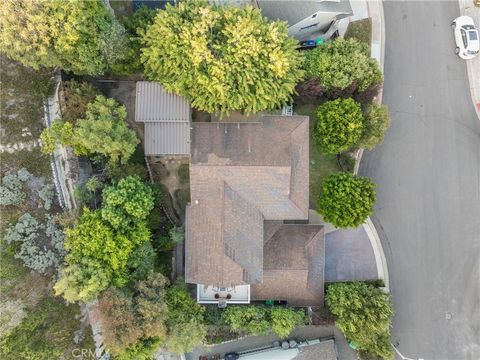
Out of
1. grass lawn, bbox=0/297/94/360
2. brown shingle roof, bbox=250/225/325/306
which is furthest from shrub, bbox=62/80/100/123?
brown shingle roof, bbox=250/225/325/306

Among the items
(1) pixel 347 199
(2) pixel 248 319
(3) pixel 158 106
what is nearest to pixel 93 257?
(3) pixel 158 106

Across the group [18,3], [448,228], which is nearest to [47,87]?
[18,3]

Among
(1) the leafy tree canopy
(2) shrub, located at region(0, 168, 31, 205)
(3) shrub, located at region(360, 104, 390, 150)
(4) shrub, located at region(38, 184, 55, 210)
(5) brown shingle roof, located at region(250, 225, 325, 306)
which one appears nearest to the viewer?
(1) the leafy tree canopy

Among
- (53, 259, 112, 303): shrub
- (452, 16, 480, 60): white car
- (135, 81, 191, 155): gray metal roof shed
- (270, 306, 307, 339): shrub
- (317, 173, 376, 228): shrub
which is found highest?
(452, 16, 480, 60): white car

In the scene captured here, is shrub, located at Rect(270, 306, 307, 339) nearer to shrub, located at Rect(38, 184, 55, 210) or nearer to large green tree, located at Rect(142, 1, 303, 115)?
large green tree, located at Rect(142, 1, 303, 115)

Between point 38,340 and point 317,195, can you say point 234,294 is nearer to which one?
point 317,195

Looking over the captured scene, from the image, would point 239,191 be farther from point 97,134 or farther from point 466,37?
point 466,37
